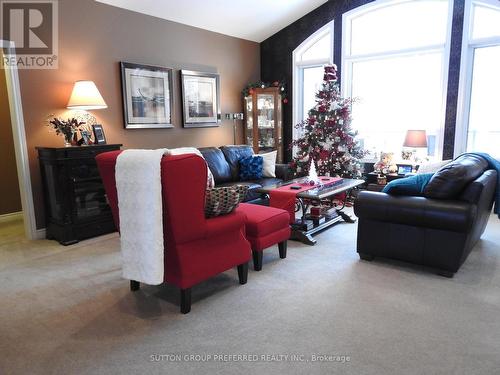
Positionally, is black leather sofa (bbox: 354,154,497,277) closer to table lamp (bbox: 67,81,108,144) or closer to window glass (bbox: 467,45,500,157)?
window glass (bbox: 467,45,500,157)

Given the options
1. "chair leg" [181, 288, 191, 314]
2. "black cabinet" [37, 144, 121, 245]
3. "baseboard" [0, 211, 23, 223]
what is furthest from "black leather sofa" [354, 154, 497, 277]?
"baseboard" [0, 211, 23, 223]

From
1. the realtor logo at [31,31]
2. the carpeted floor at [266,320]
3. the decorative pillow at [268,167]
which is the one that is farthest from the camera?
the decorative pillow at [268,167]

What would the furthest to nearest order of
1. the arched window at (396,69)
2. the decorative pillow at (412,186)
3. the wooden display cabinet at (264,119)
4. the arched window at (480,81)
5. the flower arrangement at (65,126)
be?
the wooden display cabinet at (264,119)
the arched window at (396,69)
the arched window at (480,81)
the flower arrangement at (65,126)
the decorative pillow at (412,186)

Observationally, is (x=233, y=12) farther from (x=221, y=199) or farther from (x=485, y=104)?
(x=221, y=199)

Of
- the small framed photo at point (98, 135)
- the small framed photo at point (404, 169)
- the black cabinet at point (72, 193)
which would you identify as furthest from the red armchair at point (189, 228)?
the small framed photo at point (404, 169)

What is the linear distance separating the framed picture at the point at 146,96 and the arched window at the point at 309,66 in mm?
2461

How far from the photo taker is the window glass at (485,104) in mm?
5203

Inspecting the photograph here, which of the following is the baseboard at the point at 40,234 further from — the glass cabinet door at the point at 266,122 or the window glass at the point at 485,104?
the window glass at the point at 485,104

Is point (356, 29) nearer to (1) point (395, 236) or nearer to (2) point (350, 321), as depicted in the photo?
(1) point (395, 236)

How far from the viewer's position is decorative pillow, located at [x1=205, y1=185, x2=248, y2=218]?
8.68ft

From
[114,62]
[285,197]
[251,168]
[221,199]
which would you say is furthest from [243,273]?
[114,62]

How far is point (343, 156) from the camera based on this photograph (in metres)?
5.71

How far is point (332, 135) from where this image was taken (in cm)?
577

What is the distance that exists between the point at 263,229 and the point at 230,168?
2.25m
